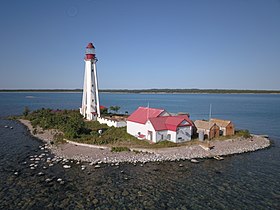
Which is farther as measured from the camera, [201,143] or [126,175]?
[201,143]

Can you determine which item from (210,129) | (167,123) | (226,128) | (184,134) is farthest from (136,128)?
(226,128)

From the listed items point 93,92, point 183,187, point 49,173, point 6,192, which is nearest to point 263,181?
point 183,187

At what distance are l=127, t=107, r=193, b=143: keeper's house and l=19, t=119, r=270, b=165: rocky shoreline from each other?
234 cm

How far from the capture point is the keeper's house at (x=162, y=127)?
2691cm

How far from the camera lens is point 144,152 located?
2398 cm

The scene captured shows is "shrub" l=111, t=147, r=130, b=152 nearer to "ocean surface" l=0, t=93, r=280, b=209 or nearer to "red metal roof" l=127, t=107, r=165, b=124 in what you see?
"ocean surface" l=0, t=93, r=280, b=209

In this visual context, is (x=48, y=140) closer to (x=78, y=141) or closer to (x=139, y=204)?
(x=78, y=141)

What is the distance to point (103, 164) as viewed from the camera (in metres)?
21.3

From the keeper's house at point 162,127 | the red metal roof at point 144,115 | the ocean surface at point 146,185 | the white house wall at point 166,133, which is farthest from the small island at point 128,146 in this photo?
the red metal roof at point 144,115

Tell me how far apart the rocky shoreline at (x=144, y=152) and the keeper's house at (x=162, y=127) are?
7.69 feet

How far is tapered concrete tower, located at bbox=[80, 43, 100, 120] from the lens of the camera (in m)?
40.1

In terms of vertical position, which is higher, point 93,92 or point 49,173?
point 93,92

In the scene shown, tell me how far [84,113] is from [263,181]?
32705 millimetres

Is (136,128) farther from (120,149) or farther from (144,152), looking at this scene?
(144,152)
